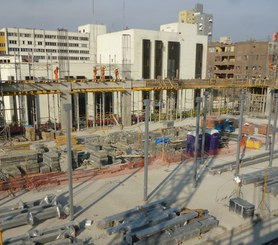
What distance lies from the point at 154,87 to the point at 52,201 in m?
21.5

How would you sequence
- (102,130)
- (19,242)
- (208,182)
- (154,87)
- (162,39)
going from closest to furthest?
1. (19,242)
2. (208,182)
3. (102,130)
4. (154,87)
5. (162,39)

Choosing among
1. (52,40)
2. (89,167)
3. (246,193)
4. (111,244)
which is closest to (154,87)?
(89,167)

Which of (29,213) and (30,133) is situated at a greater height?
(30,133)

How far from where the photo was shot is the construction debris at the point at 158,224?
10.7 m

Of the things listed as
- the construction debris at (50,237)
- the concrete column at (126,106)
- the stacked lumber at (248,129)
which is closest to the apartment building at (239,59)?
the stacked lumber at (248,129)

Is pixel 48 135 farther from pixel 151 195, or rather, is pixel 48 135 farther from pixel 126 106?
pixel 151 195

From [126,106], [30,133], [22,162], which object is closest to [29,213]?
[22,162]

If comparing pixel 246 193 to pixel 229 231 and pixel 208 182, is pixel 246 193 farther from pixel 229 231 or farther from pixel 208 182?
pixel 229 231

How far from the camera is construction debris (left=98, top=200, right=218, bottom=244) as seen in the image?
10719 millimetres

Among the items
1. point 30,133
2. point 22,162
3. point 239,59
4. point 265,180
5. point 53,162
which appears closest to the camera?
point 265,180

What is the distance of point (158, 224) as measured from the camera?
11320 millimetres

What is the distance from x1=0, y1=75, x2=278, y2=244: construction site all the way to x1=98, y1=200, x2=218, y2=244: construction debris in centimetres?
4

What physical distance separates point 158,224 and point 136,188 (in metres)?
4.41

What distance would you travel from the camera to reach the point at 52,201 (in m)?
13.1
